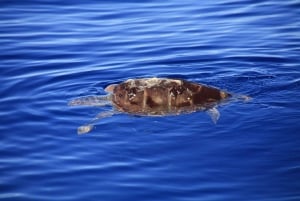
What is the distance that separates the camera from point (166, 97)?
29.6ft

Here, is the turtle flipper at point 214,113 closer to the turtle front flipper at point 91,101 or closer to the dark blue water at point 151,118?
the dark blue water at point 151,118

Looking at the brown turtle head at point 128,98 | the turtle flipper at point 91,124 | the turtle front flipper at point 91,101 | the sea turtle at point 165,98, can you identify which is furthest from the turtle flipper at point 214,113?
the turtle front flipper at point 91,101

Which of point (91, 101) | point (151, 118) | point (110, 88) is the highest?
point (110, 88)

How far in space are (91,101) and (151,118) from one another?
117cm

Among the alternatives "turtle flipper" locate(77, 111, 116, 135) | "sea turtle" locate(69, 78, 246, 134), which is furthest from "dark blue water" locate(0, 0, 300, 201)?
"sea turtle" locate(69, 78, 246, 134)

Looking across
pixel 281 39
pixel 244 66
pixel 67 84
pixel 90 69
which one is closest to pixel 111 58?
pixel 90 69

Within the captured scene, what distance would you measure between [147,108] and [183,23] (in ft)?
19.9

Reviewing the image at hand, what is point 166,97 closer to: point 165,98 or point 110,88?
point 165,98

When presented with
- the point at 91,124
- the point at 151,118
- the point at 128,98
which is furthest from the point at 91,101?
the point at 151,118

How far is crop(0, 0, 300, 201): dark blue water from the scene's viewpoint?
22.6ft

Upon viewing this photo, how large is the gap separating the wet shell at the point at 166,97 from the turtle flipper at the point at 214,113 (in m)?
0.16

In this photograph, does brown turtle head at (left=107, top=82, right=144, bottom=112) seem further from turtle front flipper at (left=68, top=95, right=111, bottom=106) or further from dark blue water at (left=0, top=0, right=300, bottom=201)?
dark blue water at (left=0, top=0, right=300, bottom=201)

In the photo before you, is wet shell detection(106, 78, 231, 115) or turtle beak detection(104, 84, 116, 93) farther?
turtle beak detection(104, 84, 116, 93)

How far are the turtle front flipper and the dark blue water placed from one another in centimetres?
17
